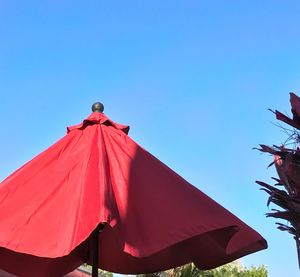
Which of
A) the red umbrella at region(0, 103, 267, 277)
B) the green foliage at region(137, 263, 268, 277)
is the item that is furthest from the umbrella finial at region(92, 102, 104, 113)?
the green foliage at region(137, 263, 268, 277)

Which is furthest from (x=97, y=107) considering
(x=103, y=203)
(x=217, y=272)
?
(x=217, y=272)

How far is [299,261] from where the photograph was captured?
3.18 metres

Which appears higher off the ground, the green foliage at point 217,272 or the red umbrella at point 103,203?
the green foliage at point 217,272

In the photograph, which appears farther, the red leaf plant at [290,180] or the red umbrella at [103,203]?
the red leaf plant at [290,180]

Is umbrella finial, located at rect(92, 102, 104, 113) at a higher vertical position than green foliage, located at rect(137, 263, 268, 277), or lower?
lower

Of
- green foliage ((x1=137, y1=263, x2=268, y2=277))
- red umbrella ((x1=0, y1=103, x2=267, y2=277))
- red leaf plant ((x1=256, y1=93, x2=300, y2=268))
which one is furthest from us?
green foliage ((x1=137, y1=263, x2=268, y2=277))

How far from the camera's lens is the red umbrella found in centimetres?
234

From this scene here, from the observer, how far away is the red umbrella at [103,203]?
234 centimetres

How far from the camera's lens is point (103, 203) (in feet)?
7.61

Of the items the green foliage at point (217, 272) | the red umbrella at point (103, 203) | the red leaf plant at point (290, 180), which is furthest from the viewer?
the green foliage at point (217, 272)

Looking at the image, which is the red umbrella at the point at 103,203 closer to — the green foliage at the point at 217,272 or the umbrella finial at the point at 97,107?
the umbrella finial at the point at 97,107

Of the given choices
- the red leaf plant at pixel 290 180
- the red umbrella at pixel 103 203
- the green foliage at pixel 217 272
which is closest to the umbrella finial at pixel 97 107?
the red umbrella at pixel 103 203

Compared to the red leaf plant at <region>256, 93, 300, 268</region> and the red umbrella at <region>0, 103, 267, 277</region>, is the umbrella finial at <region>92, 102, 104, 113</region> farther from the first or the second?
the red leaf plant at <region>256, 93, 300, 268</region>

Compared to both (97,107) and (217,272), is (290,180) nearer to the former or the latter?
(97,107)
